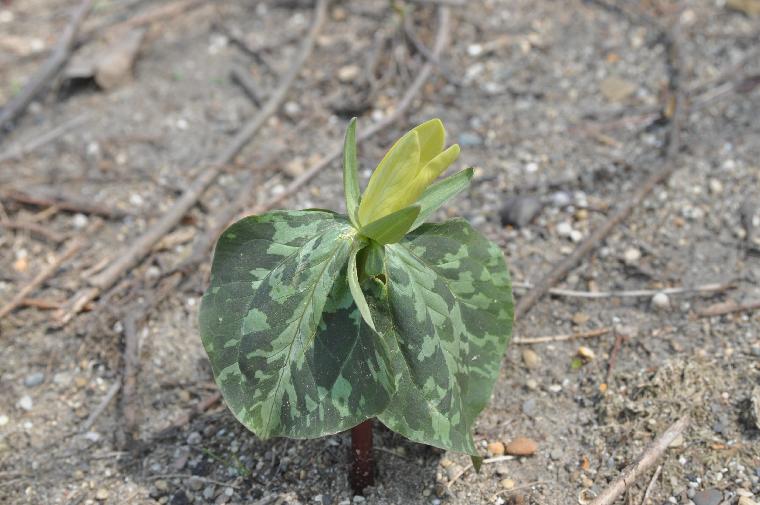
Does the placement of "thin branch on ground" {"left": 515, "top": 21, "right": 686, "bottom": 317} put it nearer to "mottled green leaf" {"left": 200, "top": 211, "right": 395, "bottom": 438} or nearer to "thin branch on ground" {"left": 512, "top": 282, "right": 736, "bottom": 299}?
"thin branch on ground" {"left": 512, "top": 282, "right": 736, "bottom": 299}

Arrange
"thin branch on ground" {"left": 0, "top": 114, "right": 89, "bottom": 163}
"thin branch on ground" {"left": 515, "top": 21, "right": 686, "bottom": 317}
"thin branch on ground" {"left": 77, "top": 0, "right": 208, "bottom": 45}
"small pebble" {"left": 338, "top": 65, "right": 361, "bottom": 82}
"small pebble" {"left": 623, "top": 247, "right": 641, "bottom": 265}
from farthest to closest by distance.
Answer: "thin branch on ground" {"left": 77, "top": 0, "right": 208, "bottom": 45} → "small pebble" {"left": 338, "top": 65, "right": 361, "bottom": 82} → "thin branch on ground" {"left": 0, "top": 114, "right": 89, "bottom": 163} → "small pebble" {"left": 623, "top": 247, "right": 641, "bottom": 265} → "thin branch on ground" {"left": 515, "top": 21, "right": 686, "bottom": 317}

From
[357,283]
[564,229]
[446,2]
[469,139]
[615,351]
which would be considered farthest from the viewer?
[446,2]

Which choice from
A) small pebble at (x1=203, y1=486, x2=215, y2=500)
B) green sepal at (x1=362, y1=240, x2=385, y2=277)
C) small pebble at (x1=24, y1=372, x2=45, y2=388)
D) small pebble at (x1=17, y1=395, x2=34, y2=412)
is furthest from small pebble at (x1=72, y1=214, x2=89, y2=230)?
green sepal at (x1=362, y1=240, x2=385, y2=277)

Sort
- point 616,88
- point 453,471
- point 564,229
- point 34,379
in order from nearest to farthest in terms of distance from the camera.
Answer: point 453,471, point 34,379, point 564,229, point 616,88

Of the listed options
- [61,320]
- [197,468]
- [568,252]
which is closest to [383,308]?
[197,468]

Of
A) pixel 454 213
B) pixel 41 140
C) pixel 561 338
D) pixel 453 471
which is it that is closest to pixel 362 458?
pixel 453 471

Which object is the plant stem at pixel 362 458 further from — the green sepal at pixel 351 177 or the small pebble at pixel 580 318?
the small pebble at pixel 580 318

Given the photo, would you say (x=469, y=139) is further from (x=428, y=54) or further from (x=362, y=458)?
(x=362, y=458)
